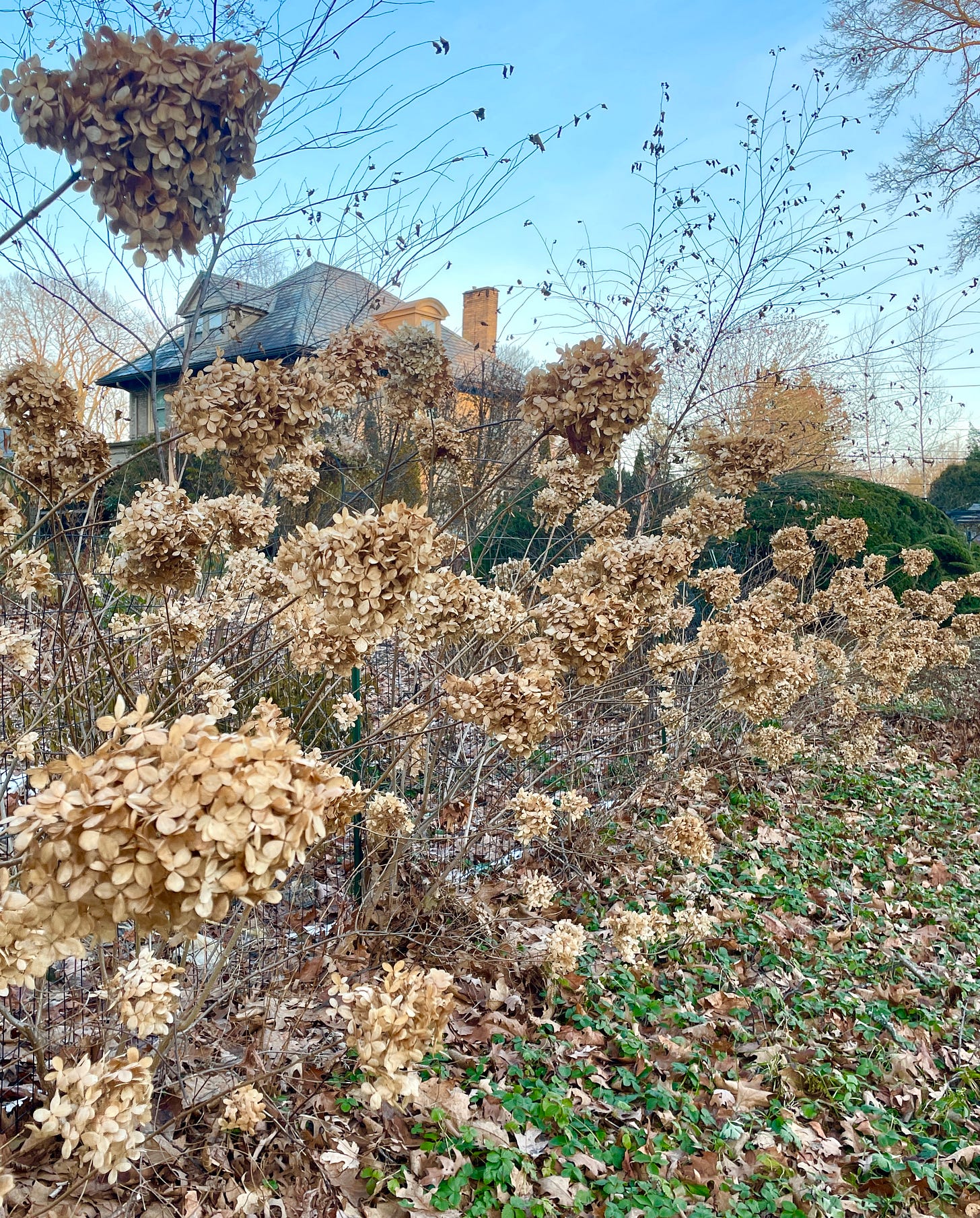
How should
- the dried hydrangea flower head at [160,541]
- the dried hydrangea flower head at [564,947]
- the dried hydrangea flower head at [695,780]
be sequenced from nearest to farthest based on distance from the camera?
the dried hydrangea flower head at [160,541] → the dried hydrangea flower head at [564,947] → the dried hydrangea flower head at [695,780]

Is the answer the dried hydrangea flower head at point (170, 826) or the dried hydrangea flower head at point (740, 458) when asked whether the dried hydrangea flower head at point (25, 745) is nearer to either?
the dried hydrangea flower head at point (170, 826)

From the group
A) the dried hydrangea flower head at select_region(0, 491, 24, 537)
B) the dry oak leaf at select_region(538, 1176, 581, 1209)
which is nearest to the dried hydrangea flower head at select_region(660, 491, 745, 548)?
the dry oak leaf at select_region(538, 1176, 581, 1209)

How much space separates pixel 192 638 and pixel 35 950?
5.91 ft

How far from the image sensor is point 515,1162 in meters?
2.40

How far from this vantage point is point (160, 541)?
2436 mm

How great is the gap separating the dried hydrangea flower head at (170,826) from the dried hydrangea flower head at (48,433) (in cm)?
179

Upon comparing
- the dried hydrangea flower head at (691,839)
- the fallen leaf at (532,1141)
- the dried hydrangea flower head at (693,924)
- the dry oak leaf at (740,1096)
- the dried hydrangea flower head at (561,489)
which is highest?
the dried hydrangea flower head at (561,489)

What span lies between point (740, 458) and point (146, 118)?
2.88 meters

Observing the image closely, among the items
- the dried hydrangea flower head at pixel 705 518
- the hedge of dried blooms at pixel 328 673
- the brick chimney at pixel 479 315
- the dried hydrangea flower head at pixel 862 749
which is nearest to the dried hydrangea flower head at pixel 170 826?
the hedge of dried blooms at pixel 328 673

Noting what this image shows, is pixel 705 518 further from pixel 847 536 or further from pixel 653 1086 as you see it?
pixel 653 1086

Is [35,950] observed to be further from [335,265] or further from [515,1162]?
[335,265]

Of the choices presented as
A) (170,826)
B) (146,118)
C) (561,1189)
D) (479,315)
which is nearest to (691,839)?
(561,1189)

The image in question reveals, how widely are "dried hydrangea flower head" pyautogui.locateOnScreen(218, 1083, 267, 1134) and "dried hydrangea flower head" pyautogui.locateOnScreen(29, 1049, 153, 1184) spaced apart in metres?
0.53

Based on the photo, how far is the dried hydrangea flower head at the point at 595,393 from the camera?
97.7 inches
